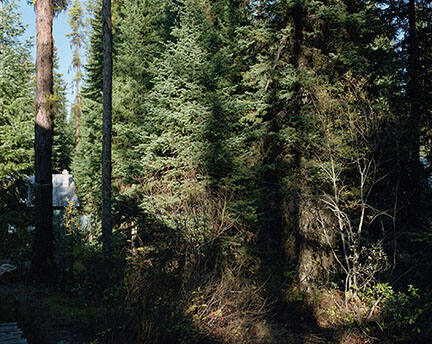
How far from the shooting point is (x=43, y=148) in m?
8.28

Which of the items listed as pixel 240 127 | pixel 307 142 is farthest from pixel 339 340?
pixel 240 127

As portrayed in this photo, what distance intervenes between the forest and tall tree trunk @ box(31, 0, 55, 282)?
4 centimetres

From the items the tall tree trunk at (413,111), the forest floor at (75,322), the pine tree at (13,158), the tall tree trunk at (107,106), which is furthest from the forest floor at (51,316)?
→ the tall tree trunk at (413,111)

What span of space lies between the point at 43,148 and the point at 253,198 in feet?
21.2

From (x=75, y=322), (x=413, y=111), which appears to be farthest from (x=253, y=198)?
(x=75, y=322)

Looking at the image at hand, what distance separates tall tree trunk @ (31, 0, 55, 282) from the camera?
26.9 feet

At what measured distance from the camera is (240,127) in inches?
446

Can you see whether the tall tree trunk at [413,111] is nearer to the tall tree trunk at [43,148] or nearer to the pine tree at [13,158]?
the tall tree trunk at [43,148]

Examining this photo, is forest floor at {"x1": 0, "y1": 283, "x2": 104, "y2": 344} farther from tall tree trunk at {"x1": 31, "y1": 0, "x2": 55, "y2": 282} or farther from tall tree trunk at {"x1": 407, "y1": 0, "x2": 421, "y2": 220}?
tall tree trunk at {"x1": 407, "y1": 0, "x2": 421, "y2": 220}

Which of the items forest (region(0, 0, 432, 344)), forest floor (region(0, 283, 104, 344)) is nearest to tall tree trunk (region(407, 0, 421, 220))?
forest (region(0, 0, 432, 344))

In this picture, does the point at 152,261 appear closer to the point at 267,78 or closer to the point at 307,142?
the point at 307,142

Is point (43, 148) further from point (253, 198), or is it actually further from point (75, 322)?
point (253, 198)

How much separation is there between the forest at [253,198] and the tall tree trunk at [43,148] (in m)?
0.04

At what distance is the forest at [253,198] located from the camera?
18.9ft
